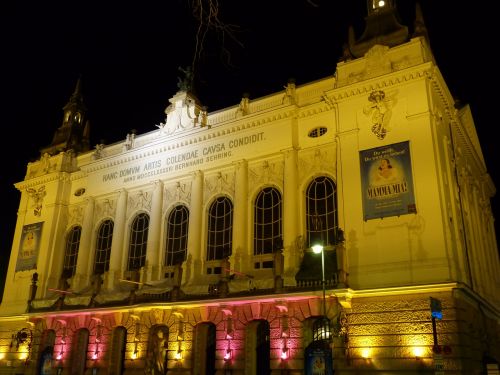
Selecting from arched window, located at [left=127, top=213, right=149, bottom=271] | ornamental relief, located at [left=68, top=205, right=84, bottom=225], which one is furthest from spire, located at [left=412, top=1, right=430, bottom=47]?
ornamental relief, located at [left=68, top=205, right=84, bottom=225]

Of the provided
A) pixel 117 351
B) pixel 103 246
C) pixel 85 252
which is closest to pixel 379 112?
pixel 117 351

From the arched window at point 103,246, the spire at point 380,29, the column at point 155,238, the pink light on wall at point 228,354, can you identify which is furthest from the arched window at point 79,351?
the spire at point 380,29

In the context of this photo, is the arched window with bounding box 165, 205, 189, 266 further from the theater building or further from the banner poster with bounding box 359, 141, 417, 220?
the banner poster with bounding box 359, 141, 417, 220

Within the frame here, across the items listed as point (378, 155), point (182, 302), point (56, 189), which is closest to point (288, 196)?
point (378, 155)

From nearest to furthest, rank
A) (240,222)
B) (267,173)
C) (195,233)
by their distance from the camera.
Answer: (240,222) → (267,173) → (195,233)

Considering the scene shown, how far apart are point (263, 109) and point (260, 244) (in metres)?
8.58

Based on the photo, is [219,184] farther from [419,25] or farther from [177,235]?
[419,25]

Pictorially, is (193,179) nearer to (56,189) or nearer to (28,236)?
(56,189)

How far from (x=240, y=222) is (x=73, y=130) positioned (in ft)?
72.5

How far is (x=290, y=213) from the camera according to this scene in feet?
92.7

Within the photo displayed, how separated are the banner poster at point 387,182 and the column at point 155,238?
46.1 ft

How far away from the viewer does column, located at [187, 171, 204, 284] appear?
30.5m

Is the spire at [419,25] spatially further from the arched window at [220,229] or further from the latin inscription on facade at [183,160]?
the arched window at [220,229]

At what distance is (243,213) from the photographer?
30.0 metres
